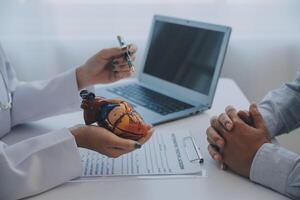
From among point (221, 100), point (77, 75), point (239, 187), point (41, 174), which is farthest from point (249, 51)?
point (41, 174)

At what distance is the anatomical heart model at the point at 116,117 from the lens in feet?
2.28

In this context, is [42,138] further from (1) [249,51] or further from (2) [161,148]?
(1) [249,51]

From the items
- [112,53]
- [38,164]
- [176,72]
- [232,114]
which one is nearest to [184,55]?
[176,72]

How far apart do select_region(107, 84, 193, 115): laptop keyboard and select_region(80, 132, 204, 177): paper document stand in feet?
0.61

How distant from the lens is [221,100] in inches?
44.3

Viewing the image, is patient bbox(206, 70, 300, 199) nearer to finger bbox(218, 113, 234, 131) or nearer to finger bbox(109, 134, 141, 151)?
finger bbox(218, 113, 234, 131)

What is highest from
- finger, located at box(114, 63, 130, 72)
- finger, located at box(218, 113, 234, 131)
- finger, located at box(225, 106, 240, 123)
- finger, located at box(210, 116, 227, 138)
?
finger, located at box(114, 63, 130, 72)

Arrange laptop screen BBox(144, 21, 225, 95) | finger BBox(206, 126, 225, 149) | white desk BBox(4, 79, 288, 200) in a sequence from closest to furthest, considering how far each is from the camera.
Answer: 1. white desk BBox(4, 79, 288, 200)
2. finger BBox(206, 126, 225, 149)
3. laptop screen BBox(144, 21, 225, 95)

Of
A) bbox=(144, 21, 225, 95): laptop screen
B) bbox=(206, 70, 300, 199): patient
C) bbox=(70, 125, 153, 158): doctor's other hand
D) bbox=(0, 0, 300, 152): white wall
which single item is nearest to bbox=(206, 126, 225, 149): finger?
bbox=(206, 70, 300, 199): patient

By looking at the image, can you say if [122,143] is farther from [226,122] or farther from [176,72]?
[176,72]

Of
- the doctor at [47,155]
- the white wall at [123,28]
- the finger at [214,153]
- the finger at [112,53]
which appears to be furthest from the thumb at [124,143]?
the white wall at [123,28]

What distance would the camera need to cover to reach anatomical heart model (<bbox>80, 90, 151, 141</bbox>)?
0.69m

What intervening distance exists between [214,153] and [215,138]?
3 centimetres

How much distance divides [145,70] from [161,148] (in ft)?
1.55
